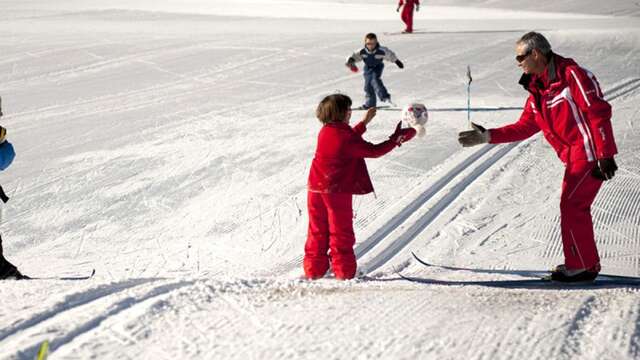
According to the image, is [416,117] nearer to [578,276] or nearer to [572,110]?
[572,110]

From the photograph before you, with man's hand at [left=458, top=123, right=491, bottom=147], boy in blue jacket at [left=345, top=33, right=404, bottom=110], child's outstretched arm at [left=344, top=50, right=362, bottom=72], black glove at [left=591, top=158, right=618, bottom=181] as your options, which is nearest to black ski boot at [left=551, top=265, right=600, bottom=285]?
black glove at [left=591, top=158, right=618, bottom=181]

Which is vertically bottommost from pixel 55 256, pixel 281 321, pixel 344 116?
pixel 55 256

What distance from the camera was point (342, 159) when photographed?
17.7ft

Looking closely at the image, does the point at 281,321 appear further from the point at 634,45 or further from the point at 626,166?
the point at 634,45

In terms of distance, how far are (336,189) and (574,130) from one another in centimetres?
163

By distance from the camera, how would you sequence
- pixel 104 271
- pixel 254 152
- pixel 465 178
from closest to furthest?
pixel 104 271, pixel 465 178, pixel 254 152

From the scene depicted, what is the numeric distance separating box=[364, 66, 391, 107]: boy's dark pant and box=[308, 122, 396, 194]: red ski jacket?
7.20m

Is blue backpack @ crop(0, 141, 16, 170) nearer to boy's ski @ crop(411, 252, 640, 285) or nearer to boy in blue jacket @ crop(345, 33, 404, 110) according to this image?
boy's ski @ crop(411, 252, 640, 285)

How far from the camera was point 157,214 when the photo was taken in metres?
7.59

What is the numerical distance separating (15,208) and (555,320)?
5995 mm

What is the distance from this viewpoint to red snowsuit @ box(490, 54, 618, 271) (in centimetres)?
469

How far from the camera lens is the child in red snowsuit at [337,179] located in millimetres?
5320

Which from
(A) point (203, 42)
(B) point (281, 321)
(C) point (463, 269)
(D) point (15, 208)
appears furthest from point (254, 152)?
(A) point (203, 42)

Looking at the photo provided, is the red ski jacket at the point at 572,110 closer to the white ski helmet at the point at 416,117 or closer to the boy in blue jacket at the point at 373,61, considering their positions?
the white ski helmet at the point at 416,117
